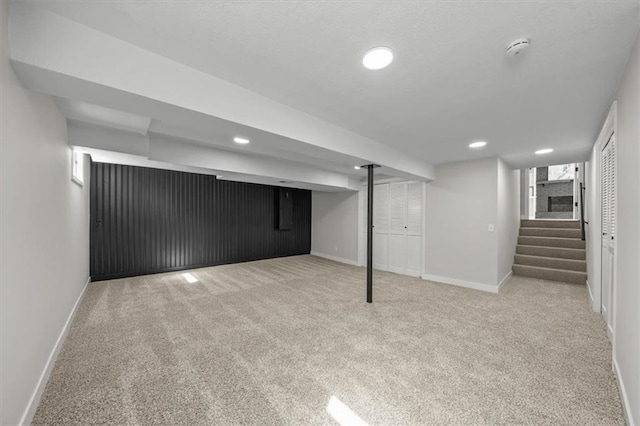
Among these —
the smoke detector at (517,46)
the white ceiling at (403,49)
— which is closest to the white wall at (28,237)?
the white ceiling at (403,49)

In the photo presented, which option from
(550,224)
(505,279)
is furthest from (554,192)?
(505,279)

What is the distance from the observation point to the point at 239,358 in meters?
2.21

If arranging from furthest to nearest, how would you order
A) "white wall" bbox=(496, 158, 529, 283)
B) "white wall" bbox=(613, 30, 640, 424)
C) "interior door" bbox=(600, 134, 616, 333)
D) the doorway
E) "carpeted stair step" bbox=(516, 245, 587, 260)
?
the doorway < "carpeted stair step" bbox=(516, 245, 587, 260) < "white wall" bbox=(496, 158, 529, 283) < "interior door" bbox=(600, 134, 616, 333) < "white wall" bbox=(613, 30, 640, 424)

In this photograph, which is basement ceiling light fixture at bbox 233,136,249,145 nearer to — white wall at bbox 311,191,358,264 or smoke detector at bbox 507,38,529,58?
smoke detector at bbox 507,38,529,58

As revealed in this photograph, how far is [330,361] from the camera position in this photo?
2.16 metres

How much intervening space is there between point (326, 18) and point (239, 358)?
8.46ft

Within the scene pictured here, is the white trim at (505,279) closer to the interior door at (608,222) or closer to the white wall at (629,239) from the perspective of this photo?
the interior door at (608,222)

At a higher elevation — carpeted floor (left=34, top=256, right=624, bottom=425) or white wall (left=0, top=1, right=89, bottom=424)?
white wall (left=0, top=1, right=89, bottom=424)

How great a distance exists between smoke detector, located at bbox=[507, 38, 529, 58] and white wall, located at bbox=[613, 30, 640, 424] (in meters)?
0.59

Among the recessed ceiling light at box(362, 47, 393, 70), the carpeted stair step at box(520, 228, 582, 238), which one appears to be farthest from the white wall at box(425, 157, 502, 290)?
the recessed ceiling light at box(362, 47, 393, 70)

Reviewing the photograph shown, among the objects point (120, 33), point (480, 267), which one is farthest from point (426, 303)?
point (120, 33)

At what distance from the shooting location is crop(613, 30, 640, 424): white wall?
4.65 feet

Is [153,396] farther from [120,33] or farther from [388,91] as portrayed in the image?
[388,91]

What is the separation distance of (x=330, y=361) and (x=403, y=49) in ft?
7.90
